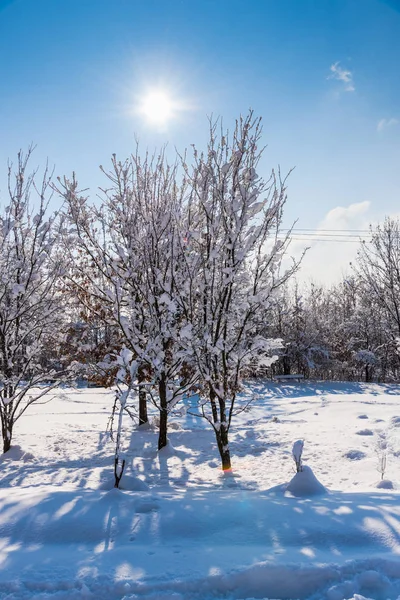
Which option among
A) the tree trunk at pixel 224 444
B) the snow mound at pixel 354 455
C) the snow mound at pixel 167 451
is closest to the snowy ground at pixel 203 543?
the tree trunk at pixel 224 444

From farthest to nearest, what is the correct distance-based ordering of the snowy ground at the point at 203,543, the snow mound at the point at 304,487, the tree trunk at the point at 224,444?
the tree trunk at the point at 224,444 → the snow mound at the point at 304,487 → the snowy ground at the point at 203,543

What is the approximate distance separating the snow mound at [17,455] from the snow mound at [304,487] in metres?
4.61

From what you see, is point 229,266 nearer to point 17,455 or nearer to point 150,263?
point 150,263

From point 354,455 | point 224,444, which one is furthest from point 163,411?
point 354,455

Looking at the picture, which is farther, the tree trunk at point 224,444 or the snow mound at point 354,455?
the snow mound at point 354,455

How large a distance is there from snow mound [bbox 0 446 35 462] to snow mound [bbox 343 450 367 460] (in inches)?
A: 196

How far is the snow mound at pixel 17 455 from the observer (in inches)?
251

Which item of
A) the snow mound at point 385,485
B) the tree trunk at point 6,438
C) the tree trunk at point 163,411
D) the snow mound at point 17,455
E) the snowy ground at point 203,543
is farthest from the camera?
the tree trunk at point 6,438

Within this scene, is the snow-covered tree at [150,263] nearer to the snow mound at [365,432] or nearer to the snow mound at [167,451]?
the snow mound at [167,451]

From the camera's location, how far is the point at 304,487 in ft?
11.7

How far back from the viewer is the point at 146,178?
6.63 m

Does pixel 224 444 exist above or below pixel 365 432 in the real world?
above

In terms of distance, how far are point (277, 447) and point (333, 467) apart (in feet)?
4.64

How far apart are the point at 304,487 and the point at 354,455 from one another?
2562mm
